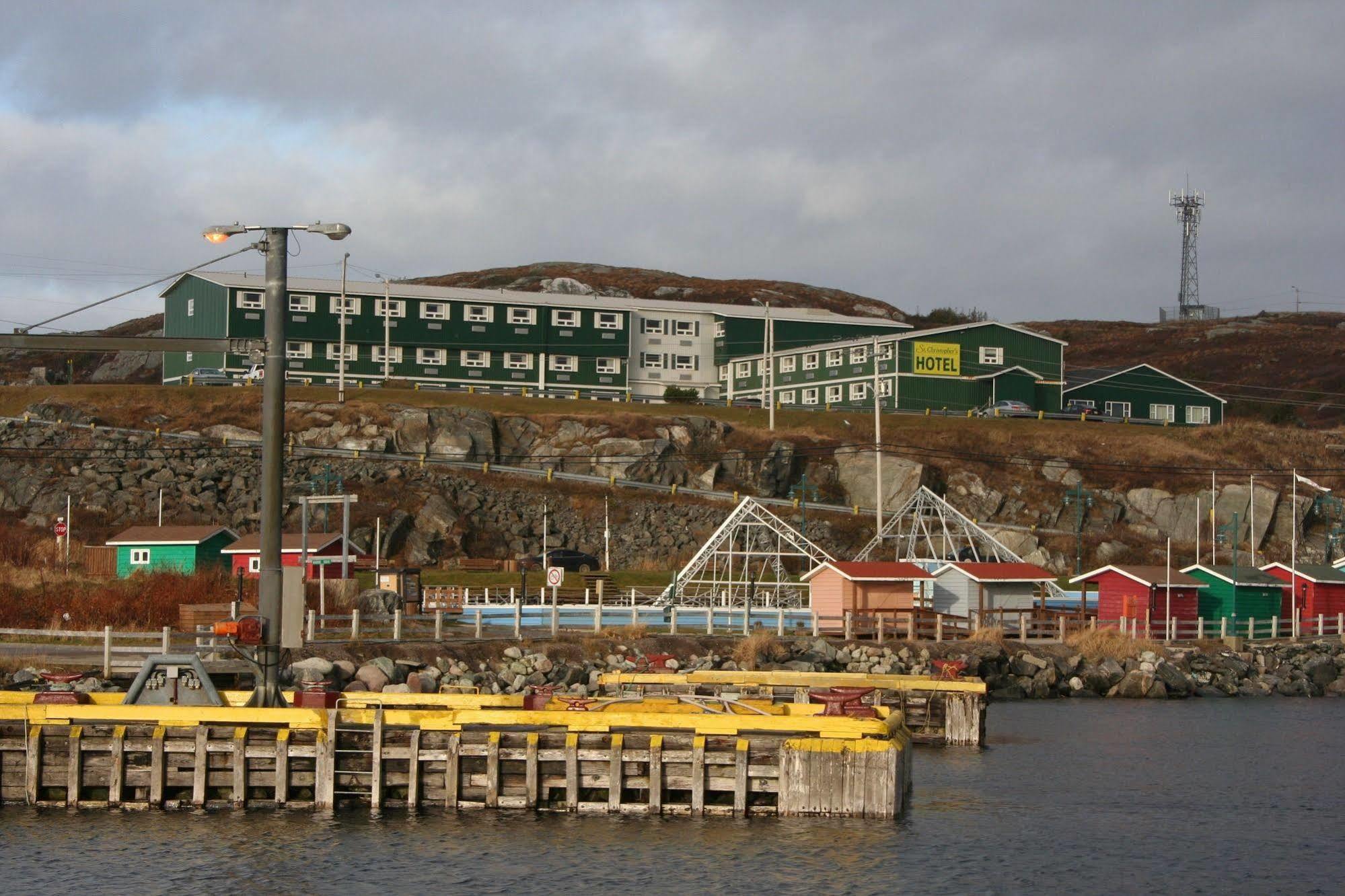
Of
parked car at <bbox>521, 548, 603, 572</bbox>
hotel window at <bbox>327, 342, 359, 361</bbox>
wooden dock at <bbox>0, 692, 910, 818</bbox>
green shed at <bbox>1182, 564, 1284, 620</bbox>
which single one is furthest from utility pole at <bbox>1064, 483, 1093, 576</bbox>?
wooden dock at <bbox>0, 692, 910, 818</bbox>

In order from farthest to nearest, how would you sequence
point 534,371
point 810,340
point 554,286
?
point 554,286 → point 810,340 → point 534,371

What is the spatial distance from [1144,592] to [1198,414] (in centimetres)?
5689

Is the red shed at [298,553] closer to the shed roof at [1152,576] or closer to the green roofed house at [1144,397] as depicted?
the shed roof at [1152,576]

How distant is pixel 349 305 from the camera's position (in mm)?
108188

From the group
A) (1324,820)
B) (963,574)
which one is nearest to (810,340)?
(963,574)

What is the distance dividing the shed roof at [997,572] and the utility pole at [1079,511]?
1870 cm

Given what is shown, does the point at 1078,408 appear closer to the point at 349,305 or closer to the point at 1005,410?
the point at 1005,410

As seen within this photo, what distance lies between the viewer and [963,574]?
61.8m

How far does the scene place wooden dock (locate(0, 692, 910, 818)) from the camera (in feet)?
85.2

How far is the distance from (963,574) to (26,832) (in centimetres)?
4282

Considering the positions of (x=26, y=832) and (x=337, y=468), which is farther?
(x=337, y=468)

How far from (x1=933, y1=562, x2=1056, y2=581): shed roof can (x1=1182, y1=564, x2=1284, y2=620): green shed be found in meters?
7.24

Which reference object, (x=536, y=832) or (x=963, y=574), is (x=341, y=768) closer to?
(x=536, y=832)

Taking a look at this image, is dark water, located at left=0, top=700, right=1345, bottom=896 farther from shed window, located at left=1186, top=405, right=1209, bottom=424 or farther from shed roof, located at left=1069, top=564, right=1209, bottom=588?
shed window, located at left=1186, top=405, right=1209, bottom=424
